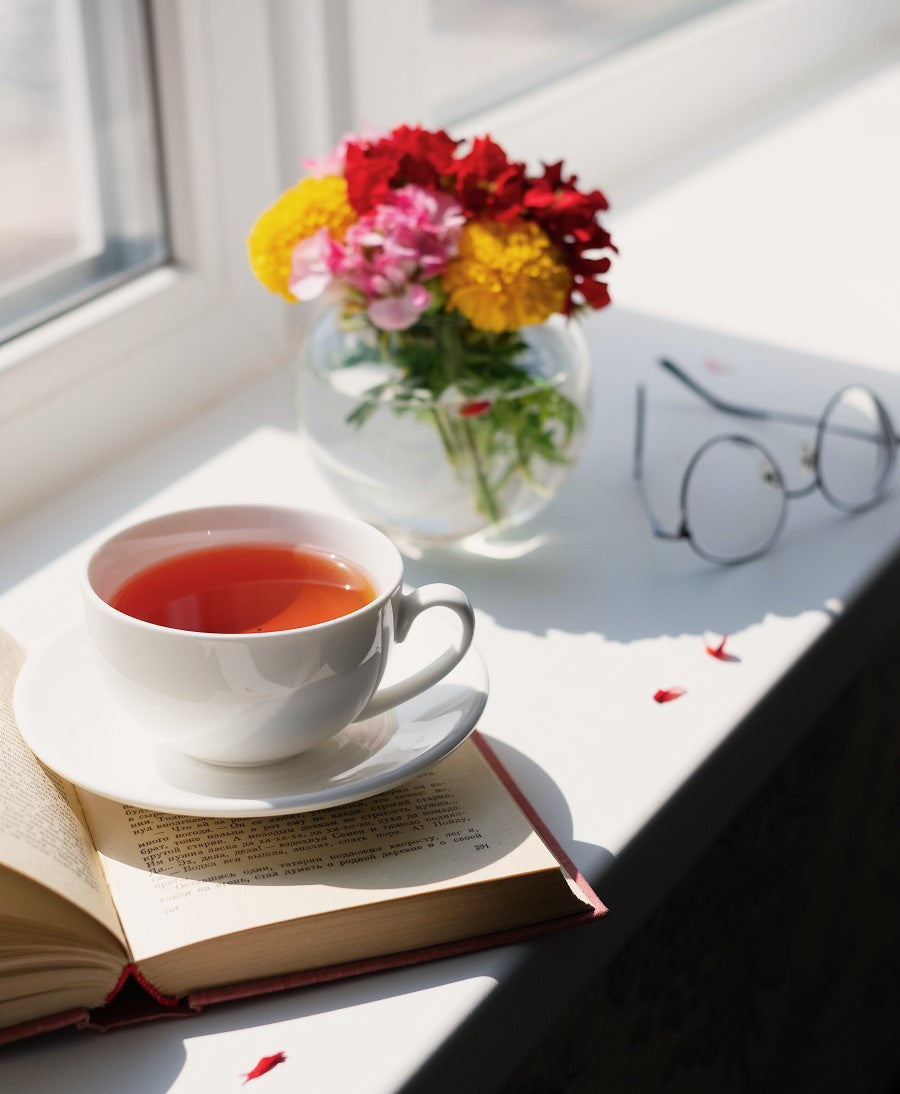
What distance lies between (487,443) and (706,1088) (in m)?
0.49

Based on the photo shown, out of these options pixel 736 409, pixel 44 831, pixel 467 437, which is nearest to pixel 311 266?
pixel 467 437

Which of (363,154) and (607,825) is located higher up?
(363,154)

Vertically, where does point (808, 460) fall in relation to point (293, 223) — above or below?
below

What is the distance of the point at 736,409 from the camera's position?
39.6 inches

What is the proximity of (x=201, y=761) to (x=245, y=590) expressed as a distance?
0.24 ft

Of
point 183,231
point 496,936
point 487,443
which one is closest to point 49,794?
point 496,936

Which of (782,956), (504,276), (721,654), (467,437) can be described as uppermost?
(504,276)

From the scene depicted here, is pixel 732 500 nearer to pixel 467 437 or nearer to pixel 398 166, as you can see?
pixel 467 437

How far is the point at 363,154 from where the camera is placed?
690 mm

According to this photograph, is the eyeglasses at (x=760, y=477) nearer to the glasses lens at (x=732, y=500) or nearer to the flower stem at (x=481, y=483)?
the glasses lens at (x=732, y=500)

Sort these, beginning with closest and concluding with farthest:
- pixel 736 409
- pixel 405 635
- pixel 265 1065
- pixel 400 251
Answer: pixel 265 1065, pixel 405 635, pixel 400 251, pixel 736 409

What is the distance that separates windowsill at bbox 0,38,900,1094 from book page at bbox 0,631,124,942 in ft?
0.18

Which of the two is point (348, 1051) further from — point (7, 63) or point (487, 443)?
point (7, 63)

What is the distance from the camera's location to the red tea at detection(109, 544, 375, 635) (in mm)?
528
